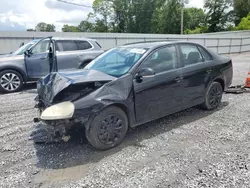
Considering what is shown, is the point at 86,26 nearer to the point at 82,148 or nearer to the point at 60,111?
the point at 82,148

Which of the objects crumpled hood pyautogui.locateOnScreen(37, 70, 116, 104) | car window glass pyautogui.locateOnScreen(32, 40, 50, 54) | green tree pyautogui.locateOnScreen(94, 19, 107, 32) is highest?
green tree pyautogui.locateOnScreen(94, 19, 107, 32)

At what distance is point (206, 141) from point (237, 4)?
4967 centimetres

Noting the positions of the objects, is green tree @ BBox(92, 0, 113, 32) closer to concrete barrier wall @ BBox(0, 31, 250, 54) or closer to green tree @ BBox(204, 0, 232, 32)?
green tree @ BBox(204, 0, 232, 32)

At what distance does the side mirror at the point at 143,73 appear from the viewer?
11.1 ft

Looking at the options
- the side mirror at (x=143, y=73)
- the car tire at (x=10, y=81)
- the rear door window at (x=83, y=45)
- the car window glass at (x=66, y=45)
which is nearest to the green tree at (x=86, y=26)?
the rear door window at (x=83, y=45)

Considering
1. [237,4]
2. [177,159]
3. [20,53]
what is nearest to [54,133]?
[177,159]

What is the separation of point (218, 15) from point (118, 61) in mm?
50674

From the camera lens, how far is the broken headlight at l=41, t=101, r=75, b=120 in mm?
2779

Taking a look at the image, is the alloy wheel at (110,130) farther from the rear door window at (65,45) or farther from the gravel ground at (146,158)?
the rear door window at (65,45)

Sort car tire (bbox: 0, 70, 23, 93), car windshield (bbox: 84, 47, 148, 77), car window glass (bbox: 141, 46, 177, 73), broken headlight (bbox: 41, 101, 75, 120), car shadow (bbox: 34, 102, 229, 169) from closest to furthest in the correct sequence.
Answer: broken headlight (bbox: 41, 101, 75, 120)
car shadow (bbox: 34, 102, 229, 169)
car windshield (bbox: 84, 47, 148, 77)
car window glass (bbox: 141, 46, 177, 73)
car tire (bbox: 0, 70, 23, 93)

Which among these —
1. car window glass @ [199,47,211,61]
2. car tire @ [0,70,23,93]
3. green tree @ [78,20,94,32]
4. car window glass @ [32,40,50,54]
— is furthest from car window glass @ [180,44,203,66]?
green tree @ [78,20,94,32]

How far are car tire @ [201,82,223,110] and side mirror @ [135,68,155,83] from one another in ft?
5.82

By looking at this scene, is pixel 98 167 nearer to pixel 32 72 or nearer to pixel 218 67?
pixel 218 67

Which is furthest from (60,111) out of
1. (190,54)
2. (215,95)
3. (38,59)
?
(38,59)
